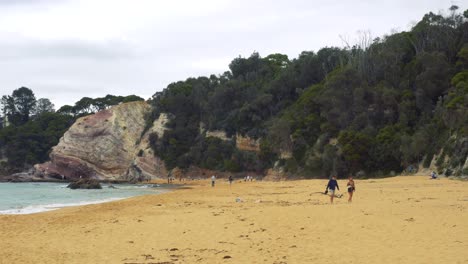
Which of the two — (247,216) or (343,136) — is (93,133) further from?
(247,216)

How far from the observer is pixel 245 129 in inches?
2955

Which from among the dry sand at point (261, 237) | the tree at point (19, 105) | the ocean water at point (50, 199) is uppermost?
the tree at point (19, 105)

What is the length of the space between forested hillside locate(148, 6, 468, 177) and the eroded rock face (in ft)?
19.7

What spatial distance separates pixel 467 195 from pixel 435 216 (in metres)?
8.05

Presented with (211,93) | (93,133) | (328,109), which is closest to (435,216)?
(328,109)

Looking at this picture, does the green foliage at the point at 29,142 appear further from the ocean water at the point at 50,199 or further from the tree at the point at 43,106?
the ocean water at the point at 50,199

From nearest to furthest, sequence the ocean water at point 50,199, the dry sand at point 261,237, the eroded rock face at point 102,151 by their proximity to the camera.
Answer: the dry sand at point 261,237 → the ocean water at point 50,199 → the eroded rock face at point 102,151

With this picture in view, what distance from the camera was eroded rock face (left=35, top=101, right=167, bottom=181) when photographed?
8500 centimetres

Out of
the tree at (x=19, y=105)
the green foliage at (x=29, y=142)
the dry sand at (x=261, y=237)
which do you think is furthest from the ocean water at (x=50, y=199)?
the tree at (x=19, y=105)

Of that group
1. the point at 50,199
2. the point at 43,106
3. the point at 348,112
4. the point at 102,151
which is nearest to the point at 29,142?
the point at 102,151

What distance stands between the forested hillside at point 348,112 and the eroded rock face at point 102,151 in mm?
5995

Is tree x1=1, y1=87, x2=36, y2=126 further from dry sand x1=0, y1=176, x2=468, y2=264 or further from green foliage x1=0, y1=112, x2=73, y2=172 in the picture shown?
dry sand x1=0, y1=176, x2=468, y2=264

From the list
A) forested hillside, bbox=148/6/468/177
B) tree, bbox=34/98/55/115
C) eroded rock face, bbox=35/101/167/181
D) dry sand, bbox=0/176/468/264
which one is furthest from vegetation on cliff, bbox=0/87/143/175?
dry sand, bbox=0/176/468/264

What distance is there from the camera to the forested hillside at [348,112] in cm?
4472
